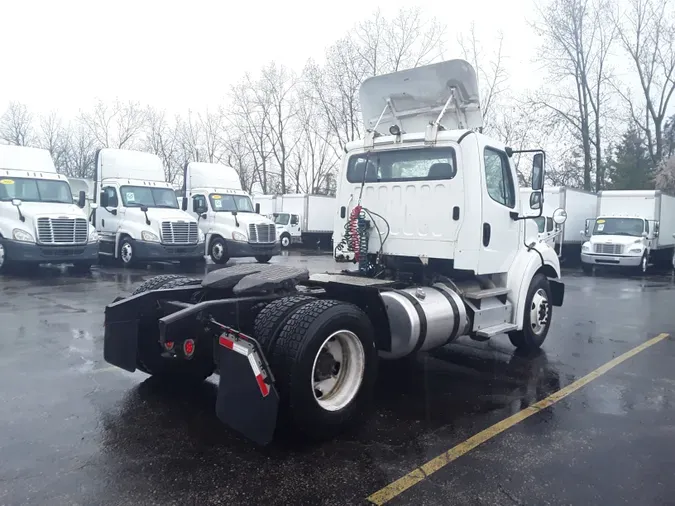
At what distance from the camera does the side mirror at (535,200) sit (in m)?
6.73

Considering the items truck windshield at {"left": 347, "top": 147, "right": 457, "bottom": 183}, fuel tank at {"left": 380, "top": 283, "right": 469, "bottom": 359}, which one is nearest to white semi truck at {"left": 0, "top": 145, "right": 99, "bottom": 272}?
truck windshield at {"left": 347, "top": 147, "right": 457, "bottom": 183}

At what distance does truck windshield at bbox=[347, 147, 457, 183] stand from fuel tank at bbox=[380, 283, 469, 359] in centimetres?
134

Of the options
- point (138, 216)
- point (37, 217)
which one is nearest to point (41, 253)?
point (37, 217)

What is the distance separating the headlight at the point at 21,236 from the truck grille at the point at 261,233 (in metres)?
6.74

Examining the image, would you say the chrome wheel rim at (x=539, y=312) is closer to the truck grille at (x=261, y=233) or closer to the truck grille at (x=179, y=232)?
the truck grille at (x=179, y=232)

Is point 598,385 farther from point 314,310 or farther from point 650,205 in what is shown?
point 650,205

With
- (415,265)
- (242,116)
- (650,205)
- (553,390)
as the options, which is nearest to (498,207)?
(415,265)

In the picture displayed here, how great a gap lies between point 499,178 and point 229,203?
14.2 m

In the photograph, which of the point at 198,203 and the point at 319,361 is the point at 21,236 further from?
the point at 319,361

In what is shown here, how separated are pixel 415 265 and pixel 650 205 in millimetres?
18539

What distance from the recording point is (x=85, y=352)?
659 centimetres

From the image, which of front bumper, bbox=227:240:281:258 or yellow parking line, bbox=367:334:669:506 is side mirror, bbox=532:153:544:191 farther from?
front bumper, bbox=227:240:281:258

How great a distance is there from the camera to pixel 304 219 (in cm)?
3056

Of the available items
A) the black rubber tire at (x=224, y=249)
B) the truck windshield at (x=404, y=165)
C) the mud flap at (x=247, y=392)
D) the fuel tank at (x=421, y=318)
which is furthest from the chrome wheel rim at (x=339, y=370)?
the black rubber tire at (x=224, y=249)
